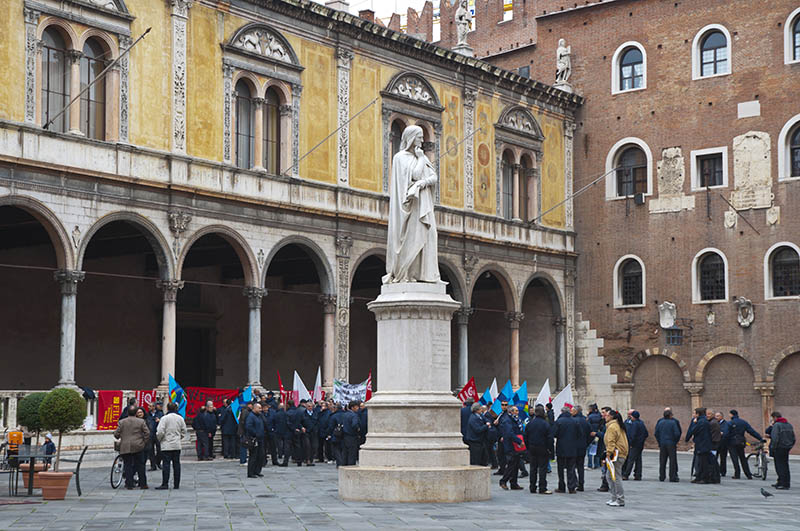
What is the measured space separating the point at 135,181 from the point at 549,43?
18250 millimetres

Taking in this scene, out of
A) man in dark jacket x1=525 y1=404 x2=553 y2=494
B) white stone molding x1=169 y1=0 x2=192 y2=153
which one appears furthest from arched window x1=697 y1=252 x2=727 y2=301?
man in dark jacket x1=525 y1=404 x2=553 y2=494

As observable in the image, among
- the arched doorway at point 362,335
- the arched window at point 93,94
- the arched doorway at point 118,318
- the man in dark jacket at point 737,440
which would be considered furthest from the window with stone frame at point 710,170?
the arched window at point 93,94

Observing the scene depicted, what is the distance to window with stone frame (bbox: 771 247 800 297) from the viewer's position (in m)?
32.9

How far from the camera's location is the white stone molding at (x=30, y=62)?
22.8 metres

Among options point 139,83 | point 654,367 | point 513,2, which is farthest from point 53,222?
point 513,2

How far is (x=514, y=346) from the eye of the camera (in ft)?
112

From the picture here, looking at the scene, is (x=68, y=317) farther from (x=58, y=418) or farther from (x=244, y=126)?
(x=58, y=418)

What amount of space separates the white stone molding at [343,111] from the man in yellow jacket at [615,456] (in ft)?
46.6

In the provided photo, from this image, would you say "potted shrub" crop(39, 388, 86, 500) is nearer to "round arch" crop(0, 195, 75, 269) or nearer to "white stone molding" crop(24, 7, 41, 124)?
"round arch" crop(0, 195, 75, 269)

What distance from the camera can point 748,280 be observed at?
33531 mm

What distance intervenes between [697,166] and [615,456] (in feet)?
66.7

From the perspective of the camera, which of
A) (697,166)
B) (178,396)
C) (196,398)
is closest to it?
(178,396)

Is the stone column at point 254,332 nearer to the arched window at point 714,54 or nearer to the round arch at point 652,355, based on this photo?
the round arch at point 652,355

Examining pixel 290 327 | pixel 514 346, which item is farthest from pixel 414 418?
pixel 290 327
